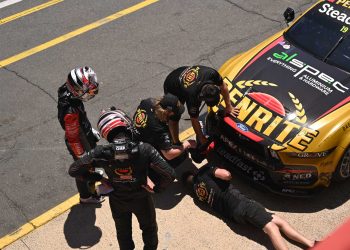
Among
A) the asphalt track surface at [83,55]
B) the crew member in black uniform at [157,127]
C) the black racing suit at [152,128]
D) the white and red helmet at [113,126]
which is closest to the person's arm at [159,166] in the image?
the white and red helmet at [113,126]

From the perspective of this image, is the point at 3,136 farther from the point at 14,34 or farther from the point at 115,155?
the point at 115,155

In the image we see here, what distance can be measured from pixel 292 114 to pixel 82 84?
2376mm

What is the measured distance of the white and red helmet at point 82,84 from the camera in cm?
578

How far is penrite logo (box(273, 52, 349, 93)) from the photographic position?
6.49 m

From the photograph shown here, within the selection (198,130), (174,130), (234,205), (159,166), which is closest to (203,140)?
(198,130)

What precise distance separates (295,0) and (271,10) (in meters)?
0.61

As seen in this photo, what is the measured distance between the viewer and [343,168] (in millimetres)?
6277

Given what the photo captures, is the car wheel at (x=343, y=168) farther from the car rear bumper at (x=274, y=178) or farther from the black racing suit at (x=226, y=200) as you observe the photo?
the black racing suit at (x=226, y=200)

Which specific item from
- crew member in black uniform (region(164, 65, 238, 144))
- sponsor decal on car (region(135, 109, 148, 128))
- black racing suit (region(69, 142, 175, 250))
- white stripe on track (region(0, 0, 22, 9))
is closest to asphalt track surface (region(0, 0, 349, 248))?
white stripe on track (region(0, 0, 22, 9))

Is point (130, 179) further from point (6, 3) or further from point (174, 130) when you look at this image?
point (6, 3)

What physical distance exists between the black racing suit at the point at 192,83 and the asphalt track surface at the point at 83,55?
1.19 meters

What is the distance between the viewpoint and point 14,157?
743 cm

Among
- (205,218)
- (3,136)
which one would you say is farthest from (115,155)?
(3,136)

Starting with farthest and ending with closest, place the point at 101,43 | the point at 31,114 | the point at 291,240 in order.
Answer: the point at 101,43 → the point at 31,114 → the point at 291,240
